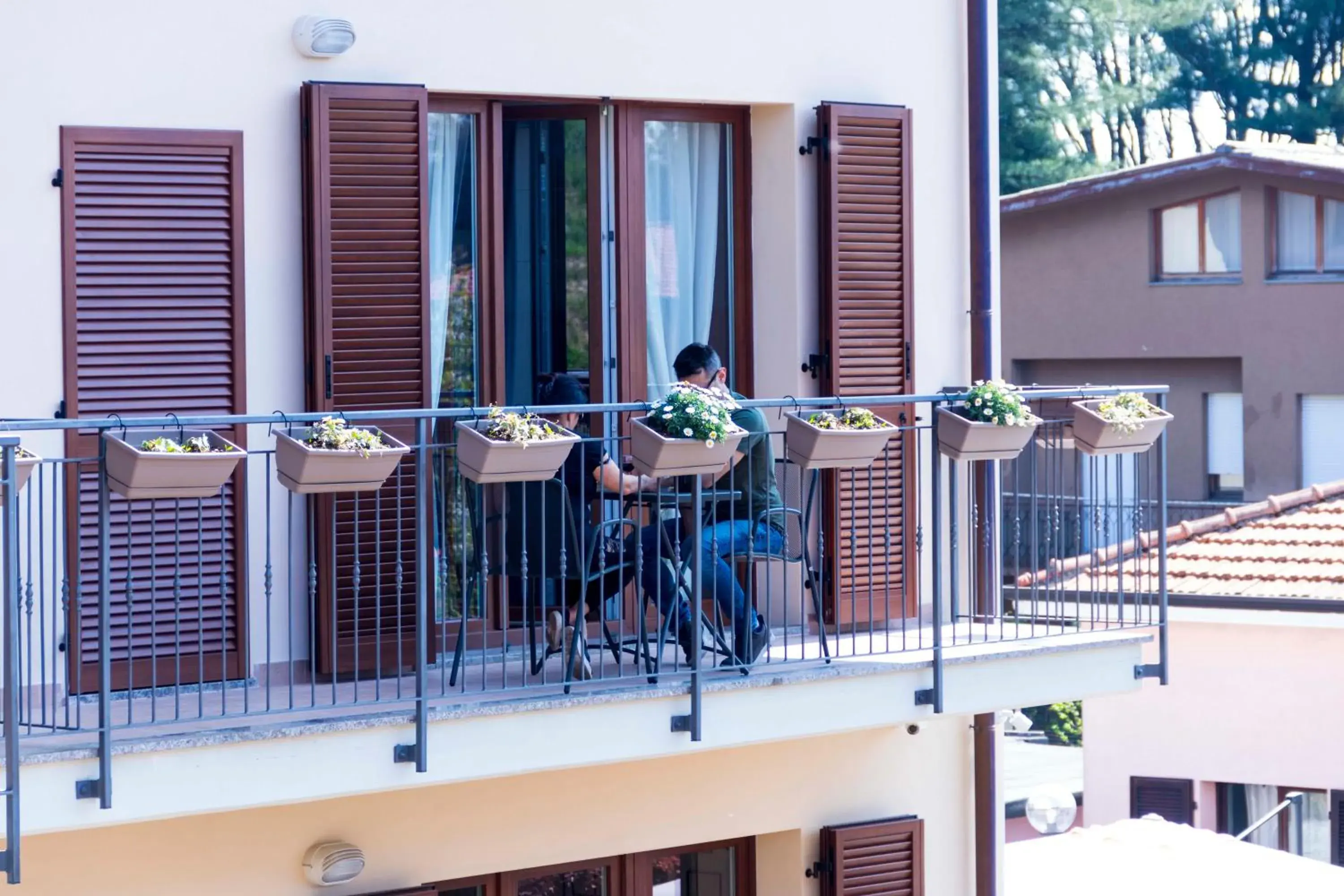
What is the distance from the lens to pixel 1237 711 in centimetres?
1549

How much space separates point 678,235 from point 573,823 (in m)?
2.83

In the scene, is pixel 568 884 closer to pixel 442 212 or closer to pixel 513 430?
pixel 513 430

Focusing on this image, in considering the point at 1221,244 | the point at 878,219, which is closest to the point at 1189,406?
the point at 1221,244

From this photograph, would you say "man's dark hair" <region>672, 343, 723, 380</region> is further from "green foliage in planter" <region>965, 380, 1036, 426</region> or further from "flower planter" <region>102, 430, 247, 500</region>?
"flower planter" <region>102, 430, 247, 500</region>

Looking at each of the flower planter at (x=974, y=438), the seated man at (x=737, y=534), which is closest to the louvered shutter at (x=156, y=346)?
the seated man at (x=737, y=534)

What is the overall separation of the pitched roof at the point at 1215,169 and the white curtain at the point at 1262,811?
328 inches

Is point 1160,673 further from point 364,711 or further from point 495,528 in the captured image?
point 364,711

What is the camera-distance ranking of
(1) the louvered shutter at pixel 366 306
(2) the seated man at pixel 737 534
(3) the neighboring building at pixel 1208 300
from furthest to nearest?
(3) the neighboring building at pixel 1208 300 → (1) the louvered shutter at pixel 366 306 → (2) the seated man at pixel 737 534

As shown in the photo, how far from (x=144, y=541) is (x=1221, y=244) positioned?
17877 mm

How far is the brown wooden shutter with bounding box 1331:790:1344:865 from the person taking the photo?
15133mm

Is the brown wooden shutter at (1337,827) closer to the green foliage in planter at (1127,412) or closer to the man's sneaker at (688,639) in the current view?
the green foliage in planter at (1127,412)

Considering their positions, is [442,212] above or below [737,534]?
above

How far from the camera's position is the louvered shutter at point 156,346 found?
7.16 metres

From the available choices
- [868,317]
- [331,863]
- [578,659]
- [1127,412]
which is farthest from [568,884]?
[1127,412]
